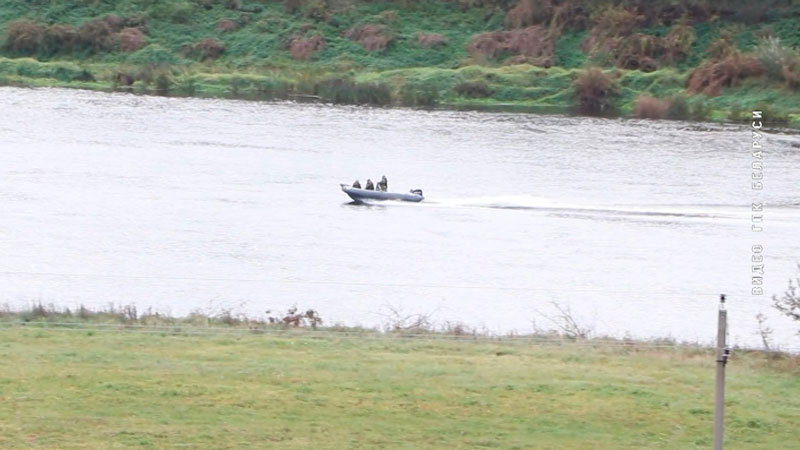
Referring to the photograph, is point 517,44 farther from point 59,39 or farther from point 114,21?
point 59,39

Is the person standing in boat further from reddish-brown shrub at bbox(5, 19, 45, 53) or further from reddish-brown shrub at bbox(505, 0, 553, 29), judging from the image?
reddish-brown shrub at bbox(5, 19, 45, 53)

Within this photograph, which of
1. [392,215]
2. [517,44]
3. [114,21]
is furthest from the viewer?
[114,21]

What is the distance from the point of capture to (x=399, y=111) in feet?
205

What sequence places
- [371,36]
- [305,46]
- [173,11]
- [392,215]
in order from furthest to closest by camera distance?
[173,11], [371,36], [305,46], [392,215]

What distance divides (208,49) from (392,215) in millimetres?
35368

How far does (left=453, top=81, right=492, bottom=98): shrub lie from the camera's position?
67.6m

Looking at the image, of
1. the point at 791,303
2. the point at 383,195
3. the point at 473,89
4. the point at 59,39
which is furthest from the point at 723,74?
the point at 791,303

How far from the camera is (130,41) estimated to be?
242ft

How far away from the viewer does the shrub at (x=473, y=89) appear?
67.6 metres

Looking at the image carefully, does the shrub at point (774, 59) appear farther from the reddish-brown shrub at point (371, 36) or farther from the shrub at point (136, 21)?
the shrub at point (136, 21)

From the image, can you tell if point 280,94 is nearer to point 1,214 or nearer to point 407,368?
point 1,214

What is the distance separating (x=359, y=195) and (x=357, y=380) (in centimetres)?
2497

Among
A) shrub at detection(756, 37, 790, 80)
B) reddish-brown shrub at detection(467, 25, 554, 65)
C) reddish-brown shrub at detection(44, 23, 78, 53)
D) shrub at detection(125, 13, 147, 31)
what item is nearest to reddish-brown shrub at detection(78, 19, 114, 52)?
reddish-brown shrub at detection(44, 23, 78, 53)

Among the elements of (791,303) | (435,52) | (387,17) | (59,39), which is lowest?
(791,303)
